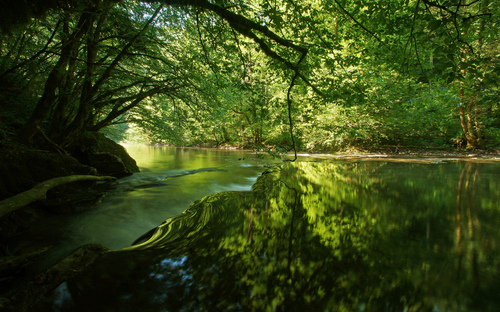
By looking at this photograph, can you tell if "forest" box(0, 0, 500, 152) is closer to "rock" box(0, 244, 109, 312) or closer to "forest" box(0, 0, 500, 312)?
"forest" box(0, 0, 500, 312)

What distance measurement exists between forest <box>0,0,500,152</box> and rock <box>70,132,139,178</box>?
632 millimetres

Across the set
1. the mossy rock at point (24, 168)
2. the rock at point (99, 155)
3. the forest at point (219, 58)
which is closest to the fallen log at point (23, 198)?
the mossy rock at point (24, 168)

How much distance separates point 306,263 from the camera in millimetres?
2068

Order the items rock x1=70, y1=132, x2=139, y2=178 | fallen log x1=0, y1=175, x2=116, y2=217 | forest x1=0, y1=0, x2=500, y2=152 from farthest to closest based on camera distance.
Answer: rock x1=70, y1=132, x2=139, y2=178 → forest x1=0, y1=0, x2=500, y2=152 → fallen log x1=0, y1=175, x2=116, y2=217

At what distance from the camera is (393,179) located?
635 cm

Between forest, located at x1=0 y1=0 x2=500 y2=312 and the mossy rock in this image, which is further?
the mossy rock

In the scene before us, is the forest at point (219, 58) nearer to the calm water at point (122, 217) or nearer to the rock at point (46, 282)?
the calm water at point (122, 217)

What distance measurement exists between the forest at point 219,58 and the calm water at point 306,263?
1.36 meters

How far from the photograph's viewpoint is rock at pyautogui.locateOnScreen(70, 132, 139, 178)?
6316 millimetres

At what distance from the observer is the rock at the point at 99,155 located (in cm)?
632

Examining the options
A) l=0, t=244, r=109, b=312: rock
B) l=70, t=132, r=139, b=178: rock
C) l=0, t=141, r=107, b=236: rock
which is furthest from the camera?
l=70, t=132, r=139, b=178: rock

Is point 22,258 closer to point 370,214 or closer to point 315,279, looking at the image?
point 315,279

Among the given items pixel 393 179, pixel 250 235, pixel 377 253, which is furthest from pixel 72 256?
pixel 393 179

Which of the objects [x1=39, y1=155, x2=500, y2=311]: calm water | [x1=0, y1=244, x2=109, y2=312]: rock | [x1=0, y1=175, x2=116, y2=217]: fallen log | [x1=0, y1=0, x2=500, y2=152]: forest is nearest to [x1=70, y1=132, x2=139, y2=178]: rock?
[x1=0, y1=0, x2=500, y2=152]: forest
